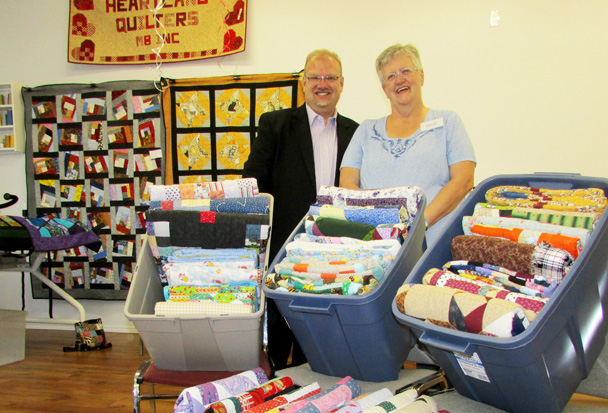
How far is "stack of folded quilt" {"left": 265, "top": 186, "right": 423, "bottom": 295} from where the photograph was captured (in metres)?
1.15

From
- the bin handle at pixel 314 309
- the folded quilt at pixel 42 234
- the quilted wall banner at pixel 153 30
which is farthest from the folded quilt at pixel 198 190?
the quilted wall banner at pixel 153 30

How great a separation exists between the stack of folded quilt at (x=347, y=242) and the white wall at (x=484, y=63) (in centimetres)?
259

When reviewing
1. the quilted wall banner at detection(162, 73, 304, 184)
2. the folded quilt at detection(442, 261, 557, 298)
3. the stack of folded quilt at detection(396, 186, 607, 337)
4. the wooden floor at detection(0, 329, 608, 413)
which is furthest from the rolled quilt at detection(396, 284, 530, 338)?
the quilted wall banner at detection(162, 73, 304, 184)

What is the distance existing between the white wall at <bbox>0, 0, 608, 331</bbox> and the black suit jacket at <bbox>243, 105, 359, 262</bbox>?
1.67 metres

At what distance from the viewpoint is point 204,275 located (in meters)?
1.47

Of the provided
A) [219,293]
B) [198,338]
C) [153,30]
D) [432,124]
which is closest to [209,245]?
[219,293]

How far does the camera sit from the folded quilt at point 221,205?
158cm

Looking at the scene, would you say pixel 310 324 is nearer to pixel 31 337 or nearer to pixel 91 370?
pixel 91 370

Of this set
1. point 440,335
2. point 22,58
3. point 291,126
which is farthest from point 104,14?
point 440,335

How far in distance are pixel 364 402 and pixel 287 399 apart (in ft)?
0.54

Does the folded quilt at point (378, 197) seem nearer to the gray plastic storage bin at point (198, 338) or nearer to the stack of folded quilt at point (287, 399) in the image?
the gray plastic storage bin at point (198, 338)

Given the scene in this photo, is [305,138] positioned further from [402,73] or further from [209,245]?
[209,245]

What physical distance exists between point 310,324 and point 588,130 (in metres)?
3.13

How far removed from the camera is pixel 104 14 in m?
4.29
